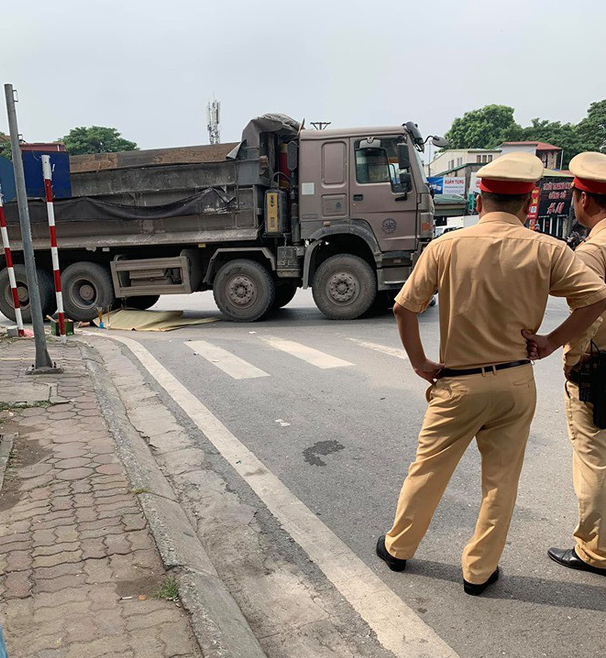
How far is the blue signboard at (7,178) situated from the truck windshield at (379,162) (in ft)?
16.8

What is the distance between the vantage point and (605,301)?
229 cm

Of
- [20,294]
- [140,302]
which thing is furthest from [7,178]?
[140,302]

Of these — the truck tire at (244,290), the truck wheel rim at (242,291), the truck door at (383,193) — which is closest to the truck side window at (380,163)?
the truck door at (383,193)

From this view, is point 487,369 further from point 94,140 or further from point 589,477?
point 94,140

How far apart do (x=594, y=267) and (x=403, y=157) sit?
747 centimetres

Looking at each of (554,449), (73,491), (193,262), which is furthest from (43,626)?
(193,262)

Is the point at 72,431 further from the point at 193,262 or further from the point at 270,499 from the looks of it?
the point at 193,262

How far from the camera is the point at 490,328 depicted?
2393 millimetres

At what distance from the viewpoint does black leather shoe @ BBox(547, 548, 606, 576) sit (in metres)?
2.71

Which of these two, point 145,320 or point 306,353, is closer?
point 306,353

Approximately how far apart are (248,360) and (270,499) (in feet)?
12.9

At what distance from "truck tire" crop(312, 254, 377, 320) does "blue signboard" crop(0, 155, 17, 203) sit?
4.81 m

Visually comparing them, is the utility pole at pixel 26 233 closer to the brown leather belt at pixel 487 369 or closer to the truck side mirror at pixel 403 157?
the brown leather belt at pixel 487 369

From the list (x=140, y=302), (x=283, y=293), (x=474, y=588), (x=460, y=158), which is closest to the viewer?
(x=474, y=588)
